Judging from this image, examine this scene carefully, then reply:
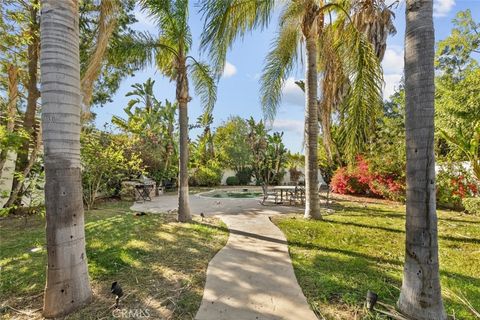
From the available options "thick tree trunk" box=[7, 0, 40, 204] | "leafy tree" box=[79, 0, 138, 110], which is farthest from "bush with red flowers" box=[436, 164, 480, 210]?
"thick tree trunk" box=[7, 0, 40, 204]

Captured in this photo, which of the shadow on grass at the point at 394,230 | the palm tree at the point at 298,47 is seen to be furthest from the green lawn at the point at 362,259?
the palm tree at the point at 298,47

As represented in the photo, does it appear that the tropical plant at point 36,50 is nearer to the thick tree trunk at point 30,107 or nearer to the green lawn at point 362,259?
the thick tree trunk at point 30,107

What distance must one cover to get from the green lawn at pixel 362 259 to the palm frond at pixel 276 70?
3.80 m

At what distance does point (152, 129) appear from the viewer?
1917cm

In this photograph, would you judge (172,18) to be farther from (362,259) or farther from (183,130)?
(362,259)

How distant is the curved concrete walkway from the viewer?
3109 millimetres

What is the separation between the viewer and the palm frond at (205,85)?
8.34 m

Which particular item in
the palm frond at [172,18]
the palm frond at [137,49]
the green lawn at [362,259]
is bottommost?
the green lawn at [362,259]

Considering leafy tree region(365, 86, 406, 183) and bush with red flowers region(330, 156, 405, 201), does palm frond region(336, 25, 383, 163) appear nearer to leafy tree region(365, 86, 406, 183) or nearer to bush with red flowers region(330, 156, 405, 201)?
bush with red flowers region(330, 156, 405, 201)

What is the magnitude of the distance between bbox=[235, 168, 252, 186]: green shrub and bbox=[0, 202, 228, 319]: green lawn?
1767cm

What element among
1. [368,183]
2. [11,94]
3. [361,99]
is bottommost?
[368,183]

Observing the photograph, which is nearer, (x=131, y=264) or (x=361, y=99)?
(x=131, y=264)

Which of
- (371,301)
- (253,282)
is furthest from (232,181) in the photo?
(371,301)

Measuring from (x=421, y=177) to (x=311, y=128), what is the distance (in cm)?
527
